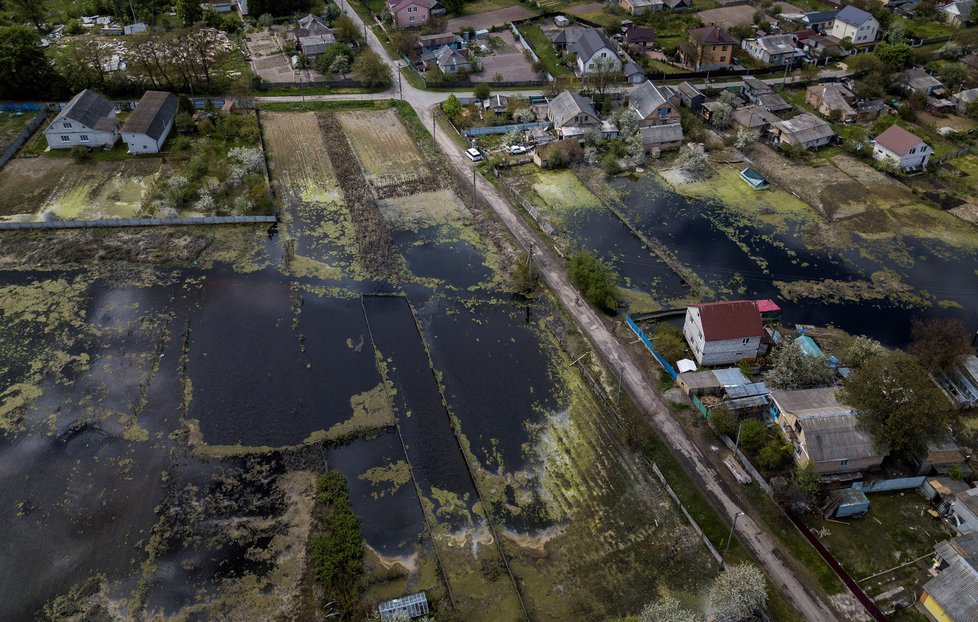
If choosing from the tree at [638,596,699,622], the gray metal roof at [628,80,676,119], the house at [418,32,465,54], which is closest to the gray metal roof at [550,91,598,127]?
the gray metal roof at [628,80,676,119]

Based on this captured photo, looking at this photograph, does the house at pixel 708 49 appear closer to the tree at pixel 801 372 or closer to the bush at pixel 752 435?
the tree at pixel 801 372

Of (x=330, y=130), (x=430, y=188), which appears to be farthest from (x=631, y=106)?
(x=330, y=130)

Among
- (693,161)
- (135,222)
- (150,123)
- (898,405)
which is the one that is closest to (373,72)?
(150,123)

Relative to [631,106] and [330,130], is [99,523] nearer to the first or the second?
[330,130]

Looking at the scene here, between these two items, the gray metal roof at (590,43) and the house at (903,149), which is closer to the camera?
the house at (903,149)

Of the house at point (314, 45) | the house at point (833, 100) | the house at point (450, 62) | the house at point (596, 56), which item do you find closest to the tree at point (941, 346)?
the house at point (833, 100)
